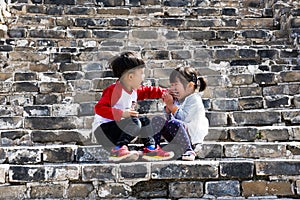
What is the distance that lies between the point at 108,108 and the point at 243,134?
3.77 feet

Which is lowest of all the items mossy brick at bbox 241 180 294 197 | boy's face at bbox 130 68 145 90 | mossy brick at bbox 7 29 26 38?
mossy brick at bbox 241 180 294 197

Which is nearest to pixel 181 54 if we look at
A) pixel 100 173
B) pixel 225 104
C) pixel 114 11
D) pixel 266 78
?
pixel 266 78

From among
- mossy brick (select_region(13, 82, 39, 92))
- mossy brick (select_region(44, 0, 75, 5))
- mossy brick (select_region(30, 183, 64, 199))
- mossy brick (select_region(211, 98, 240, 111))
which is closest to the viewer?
mossy brick (select_region(30, 183, 64, 199))

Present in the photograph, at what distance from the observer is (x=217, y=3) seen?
Result: 23.8ft

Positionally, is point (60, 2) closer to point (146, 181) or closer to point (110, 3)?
point (110, 3)

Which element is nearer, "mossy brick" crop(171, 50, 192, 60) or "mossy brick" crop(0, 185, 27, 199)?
"mossy brick" crop(0, 185, 27, 199)

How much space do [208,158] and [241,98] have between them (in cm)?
128

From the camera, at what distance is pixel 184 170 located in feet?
9.36

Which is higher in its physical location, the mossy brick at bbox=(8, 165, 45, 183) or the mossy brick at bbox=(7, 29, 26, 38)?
the mossy brick at bbox=(7, 29, 26, 38)

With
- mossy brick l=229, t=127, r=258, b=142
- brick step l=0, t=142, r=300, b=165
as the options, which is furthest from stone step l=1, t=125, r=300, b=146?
brick step l=0, t=142, r=300, b=165

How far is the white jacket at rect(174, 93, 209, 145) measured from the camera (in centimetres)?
334

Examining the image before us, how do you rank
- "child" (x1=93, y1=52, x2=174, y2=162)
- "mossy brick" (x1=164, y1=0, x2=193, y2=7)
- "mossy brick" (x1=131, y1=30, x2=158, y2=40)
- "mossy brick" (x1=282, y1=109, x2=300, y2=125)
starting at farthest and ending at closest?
"mossy brick" (x1=164, y1=0, x2=193, y2=7) → "mossy brick" (x1=131, y1=30, x2=158, y2=40) → "mossy brick" (x1=282, y1=109, x2=300, y2=125) → "child" (x1=93, y1=52, x2=174, y2=162)

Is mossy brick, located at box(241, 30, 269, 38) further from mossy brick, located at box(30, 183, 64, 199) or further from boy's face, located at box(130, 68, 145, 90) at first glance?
mossy brick, located at box(30, 183, 64, 199)

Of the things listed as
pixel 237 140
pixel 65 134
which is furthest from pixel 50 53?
pixel 237 140
